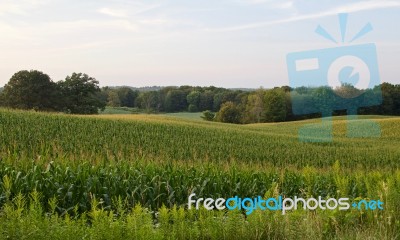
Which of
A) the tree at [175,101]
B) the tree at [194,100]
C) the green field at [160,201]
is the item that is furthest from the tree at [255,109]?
the green field at [160,201]

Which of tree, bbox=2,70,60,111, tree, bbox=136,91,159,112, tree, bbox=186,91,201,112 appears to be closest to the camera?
tree, bbox=2,70,60,111

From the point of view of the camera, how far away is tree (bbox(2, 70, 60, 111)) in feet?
211

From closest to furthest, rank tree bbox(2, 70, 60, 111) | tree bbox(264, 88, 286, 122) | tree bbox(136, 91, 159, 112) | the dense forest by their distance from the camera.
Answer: the dense forest → tree bbox(2, 70, 60, 111) → tree bbox(264, 88, 286, 122) → tree bbox(136, 91, 159, 112)

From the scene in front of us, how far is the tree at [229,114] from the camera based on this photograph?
90.2m

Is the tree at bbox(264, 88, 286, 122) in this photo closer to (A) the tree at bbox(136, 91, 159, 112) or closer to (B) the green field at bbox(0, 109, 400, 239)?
(A) the tree at bbox(136, 91, 159, 112)

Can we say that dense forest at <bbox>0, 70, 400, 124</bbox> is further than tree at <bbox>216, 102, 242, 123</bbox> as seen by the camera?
No

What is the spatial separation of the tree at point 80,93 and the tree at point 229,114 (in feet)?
86.2

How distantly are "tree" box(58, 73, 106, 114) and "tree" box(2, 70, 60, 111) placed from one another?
15.5ft

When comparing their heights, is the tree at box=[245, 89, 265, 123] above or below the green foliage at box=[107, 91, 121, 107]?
below

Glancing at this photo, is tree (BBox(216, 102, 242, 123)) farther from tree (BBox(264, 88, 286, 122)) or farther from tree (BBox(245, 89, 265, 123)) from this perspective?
tree (BBox(264, 88, 286, 122))

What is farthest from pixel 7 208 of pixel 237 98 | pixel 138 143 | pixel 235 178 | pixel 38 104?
pixel 237 98

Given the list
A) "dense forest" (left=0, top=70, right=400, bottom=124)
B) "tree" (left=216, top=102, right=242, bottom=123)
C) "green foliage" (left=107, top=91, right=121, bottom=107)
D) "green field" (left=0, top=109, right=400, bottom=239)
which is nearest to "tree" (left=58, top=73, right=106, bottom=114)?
"dense forest" (left=0, top=70, right=400, bottom=124)

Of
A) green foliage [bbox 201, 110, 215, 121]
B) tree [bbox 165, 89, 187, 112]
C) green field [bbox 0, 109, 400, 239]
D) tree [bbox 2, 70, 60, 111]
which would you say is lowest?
green foliage [bbox 201, 110, 215, 121]

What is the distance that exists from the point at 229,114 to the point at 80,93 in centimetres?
3182
